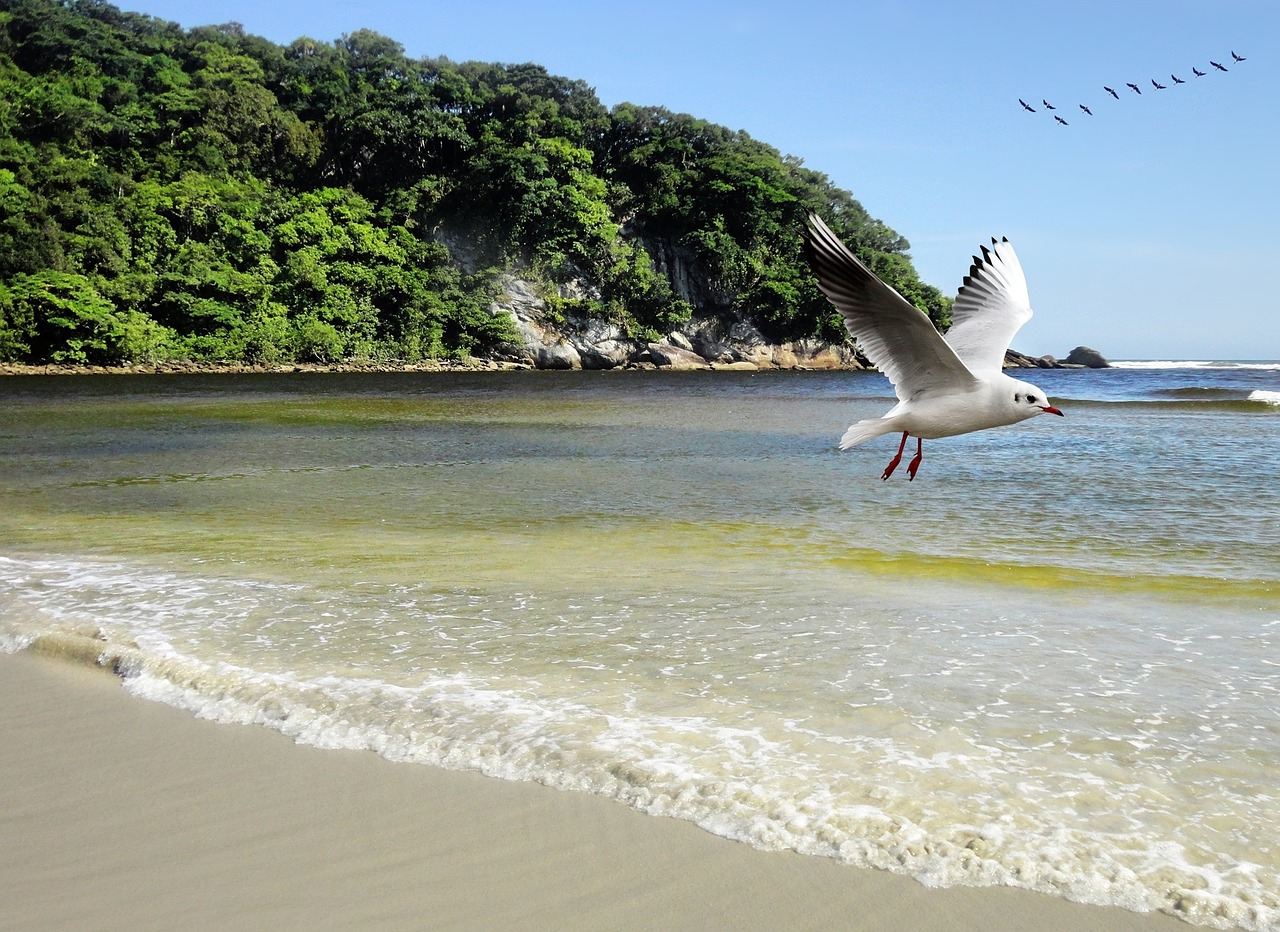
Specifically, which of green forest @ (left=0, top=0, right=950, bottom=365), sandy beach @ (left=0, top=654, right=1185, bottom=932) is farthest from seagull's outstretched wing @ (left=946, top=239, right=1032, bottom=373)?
green forest @ (left=0, top=0, right=950, bottom=365)

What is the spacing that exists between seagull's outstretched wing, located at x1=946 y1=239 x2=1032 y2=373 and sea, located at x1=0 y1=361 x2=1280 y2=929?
1.65 meters

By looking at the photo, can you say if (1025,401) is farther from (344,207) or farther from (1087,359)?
(1087,359)

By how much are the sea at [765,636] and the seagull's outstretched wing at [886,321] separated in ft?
4.85

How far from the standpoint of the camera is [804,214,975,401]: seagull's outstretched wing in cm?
455

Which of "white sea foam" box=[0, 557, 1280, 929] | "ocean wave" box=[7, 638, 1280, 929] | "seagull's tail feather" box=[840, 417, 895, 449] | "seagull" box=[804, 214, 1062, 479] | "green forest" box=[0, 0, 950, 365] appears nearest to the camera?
"ocean wave" box=[7, 638, 1280, 929]

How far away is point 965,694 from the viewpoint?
4871 mm

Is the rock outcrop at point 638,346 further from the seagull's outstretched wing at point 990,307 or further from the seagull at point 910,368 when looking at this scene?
the seagull at point 910,368

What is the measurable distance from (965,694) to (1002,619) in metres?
1.59

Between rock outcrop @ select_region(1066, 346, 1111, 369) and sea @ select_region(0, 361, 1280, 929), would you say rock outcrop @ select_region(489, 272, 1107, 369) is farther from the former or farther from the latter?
sea @ select_region(0, 361, 1280, 929)

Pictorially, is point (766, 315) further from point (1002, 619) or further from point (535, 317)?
point (1002, 619)

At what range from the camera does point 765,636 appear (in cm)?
587

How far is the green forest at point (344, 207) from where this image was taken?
48.8 m

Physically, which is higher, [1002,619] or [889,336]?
[889,336]

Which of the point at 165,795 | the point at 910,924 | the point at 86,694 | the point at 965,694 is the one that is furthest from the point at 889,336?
the point at 86,694
